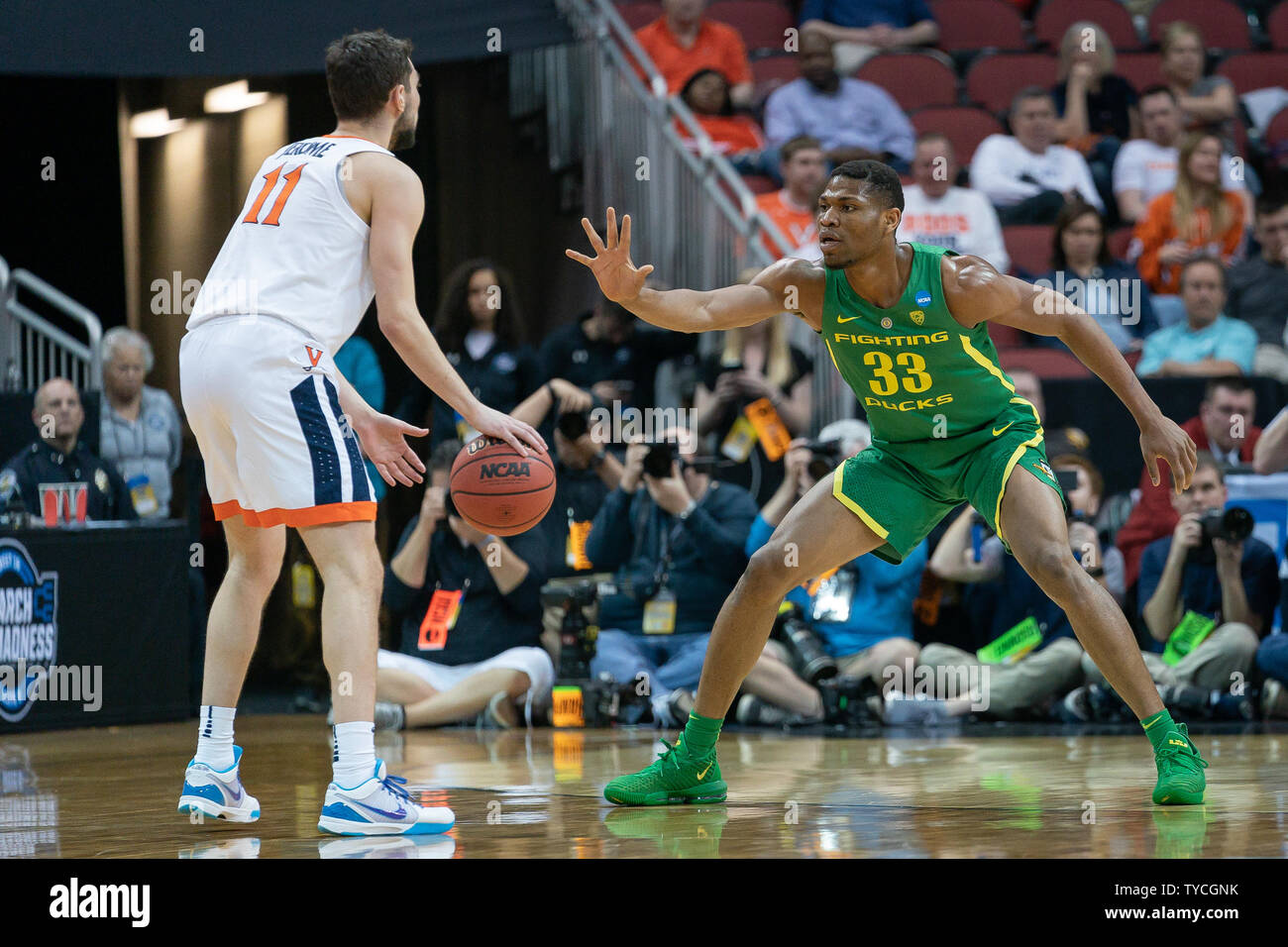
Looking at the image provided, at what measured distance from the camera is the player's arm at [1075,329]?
4.03 m

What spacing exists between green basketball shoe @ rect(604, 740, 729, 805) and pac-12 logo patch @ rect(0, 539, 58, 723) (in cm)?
360

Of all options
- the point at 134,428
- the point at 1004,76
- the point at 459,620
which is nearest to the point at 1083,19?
the point at 1004,76

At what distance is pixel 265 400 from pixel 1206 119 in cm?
769

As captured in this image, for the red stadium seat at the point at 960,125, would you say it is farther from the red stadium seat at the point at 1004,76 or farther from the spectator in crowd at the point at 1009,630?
the spectator in crowd at the point at 1009,630

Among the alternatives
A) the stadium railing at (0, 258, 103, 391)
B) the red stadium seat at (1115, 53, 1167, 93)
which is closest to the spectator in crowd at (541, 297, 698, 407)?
the stadium railing at (0, 258, 103, 391)

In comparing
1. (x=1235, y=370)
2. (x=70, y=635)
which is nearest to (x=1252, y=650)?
(x=1235, y=370)

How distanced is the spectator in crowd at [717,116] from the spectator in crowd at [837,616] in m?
2.96

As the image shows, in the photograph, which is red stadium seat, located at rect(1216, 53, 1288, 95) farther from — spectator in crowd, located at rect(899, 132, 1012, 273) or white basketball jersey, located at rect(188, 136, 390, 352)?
white basketball jersey, located at rect(188, 136, 390, 352)

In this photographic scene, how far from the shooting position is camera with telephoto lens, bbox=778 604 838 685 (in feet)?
21.6

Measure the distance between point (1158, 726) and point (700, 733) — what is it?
1.22 metres

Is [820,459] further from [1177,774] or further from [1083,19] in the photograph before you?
[1083,19]

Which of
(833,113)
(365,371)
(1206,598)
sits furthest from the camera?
(833,113)

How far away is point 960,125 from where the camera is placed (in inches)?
376

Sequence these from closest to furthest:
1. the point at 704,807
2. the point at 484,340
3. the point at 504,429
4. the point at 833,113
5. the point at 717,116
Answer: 1. the point at 504,429
2. the point at 704,807
3. the point at 484,340
4. the point at 833,113
5. the point at 717,116
